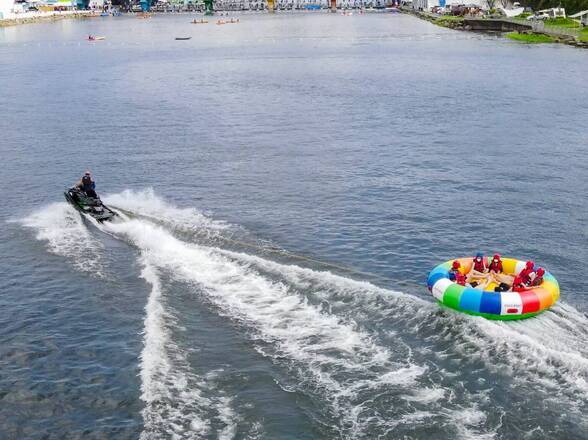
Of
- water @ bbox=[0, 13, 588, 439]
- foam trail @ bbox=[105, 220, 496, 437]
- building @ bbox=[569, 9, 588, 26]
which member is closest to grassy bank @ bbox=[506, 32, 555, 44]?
building @ bbox=[569, 9, 588, 26]

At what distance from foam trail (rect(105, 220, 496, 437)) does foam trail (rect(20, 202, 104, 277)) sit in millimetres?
3720

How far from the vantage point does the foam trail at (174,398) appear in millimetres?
24719

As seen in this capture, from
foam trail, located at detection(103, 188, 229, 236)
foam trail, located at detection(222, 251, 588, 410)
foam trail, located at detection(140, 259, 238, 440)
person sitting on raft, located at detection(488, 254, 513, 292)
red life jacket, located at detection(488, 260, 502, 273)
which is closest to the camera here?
foam trail, located at detection(140, 259, 238, 440)

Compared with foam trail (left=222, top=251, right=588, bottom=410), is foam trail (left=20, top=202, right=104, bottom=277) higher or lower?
higher

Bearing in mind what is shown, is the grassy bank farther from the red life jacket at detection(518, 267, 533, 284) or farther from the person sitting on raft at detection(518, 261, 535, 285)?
the red life jacket at detection(518, 267, 533, 284)

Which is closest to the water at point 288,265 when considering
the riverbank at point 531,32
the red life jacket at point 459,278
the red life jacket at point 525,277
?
the red life jacket at point 459,278

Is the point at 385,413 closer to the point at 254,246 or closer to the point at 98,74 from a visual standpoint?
the point at 254,246

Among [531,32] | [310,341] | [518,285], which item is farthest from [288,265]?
[531,32]

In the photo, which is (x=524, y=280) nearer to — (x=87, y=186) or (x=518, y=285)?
(x=518, y=285)

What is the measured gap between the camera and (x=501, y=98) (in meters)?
87.1

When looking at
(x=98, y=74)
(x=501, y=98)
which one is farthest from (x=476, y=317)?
(x=98, y=74)

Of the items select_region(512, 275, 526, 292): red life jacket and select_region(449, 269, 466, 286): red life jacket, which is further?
select_region(449, 269, 466, 286): red life jacket

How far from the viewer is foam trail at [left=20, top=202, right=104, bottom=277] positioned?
40.1 metres

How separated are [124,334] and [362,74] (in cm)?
8884
